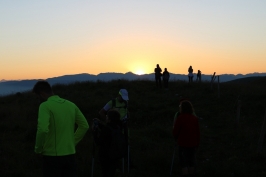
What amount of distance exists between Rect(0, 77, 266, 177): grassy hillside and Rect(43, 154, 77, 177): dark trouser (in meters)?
3.26

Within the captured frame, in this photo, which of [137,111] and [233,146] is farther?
[137,111]

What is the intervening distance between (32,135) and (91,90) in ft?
48.8

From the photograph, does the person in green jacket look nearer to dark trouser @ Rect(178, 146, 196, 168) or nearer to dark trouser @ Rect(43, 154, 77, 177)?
dark trouser @ Rect(43, 154, 77, 177)

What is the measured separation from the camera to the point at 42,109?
4.57 meters

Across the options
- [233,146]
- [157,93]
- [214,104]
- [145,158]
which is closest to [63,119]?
[145,158]

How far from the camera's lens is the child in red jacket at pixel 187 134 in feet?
23.9

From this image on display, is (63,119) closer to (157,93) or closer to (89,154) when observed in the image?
(89,154)

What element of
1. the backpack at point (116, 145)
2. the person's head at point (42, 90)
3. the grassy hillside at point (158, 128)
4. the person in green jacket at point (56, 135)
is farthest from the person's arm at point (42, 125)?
the grassy hillside at point (158, 128)

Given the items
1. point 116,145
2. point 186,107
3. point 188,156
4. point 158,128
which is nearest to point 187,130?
point 186,107

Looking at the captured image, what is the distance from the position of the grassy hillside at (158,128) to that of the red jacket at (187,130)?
1369 millimetres

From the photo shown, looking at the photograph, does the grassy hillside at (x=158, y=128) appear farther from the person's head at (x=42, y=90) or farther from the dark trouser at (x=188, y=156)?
the person's head at (x=42, y=90)

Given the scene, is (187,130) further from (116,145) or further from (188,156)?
(116,145)

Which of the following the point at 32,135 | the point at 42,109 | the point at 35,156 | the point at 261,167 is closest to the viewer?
the point at 42,109

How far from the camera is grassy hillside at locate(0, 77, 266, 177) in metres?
8.69
